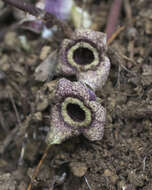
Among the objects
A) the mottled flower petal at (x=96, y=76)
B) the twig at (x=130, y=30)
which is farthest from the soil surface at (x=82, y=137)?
the mottled flower petal at (x=96, y=76)

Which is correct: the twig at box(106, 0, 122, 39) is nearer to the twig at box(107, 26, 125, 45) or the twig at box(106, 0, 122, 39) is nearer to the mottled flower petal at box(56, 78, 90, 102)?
the twig at box(107, 26, 125, 45)

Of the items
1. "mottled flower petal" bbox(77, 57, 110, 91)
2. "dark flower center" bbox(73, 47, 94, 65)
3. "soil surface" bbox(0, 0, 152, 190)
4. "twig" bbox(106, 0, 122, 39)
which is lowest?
"soil surface" bbox(0, 0, 152, 190)

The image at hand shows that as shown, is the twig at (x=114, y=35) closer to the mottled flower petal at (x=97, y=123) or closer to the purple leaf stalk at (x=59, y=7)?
the purple leaf stalk at (x=59, y=7)

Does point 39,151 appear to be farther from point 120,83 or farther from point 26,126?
point 120,83

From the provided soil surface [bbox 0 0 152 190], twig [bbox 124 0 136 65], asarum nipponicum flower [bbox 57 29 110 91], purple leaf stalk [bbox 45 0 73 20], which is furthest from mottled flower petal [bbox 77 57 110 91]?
purple leaf stalk [bbox 45 0 73 20]

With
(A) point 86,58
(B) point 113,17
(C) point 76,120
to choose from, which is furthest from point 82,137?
(B) point 113,17

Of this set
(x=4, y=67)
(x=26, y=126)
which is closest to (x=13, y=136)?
(x=26, y=126)
